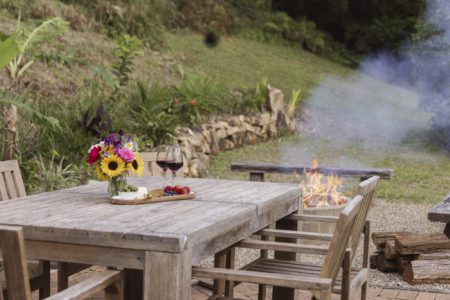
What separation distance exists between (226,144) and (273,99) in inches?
74.0

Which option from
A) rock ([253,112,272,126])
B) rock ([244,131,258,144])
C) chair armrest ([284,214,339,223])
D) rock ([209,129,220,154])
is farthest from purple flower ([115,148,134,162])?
rock ([253,112,272,126])

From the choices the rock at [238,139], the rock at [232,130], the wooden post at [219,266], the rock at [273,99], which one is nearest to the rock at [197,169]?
the rock at [232,130]

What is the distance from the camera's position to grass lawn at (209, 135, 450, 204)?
11.5 metres

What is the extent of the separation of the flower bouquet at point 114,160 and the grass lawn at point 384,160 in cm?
715

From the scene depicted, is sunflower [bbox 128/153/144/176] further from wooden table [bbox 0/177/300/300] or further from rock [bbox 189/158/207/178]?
rock [bbox 189/158/207/178]

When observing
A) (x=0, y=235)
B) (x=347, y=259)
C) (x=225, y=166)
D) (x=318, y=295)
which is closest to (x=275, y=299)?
(x=347, y=259)

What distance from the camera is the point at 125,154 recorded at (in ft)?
13.9

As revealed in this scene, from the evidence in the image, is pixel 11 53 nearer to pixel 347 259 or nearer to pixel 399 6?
pixel 347 259

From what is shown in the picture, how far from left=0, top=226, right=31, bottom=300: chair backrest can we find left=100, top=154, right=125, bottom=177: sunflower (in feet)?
4.12

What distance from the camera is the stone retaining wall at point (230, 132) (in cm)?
1170

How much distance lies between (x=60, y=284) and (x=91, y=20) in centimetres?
1167

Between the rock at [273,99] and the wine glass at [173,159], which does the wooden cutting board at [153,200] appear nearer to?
the wine glass at [173,159]

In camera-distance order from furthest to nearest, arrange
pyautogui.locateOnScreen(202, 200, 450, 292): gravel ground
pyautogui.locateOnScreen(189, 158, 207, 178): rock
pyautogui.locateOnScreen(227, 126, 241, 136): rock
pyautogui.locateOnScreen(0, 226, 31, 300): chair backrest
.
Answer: pyautogui.locateOnScreen(227, 126, 241, 136): rock → pyautogui.locateOnScreen(189, 158, 207, 178): rock → pyautogui.locateOnScreen(202, 200, 450, 292): gravel ground → pyautogui.locateOnScreen(0, 226, 31, 300): chair backrest

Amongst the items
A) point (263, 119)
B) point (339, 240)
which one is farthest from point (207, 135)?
point (339, 240)
